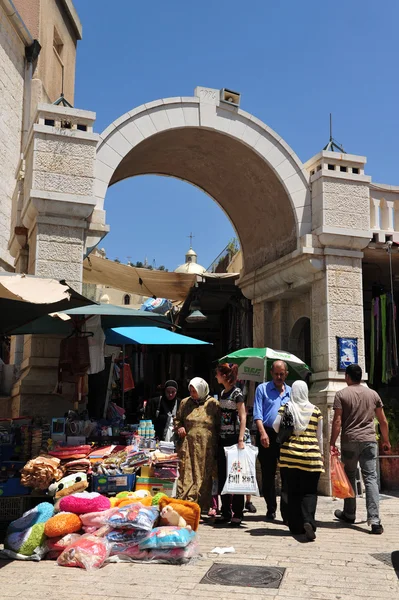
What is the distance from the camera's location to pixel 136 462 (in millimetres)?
6559

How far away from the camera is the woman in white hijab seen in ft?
21.6

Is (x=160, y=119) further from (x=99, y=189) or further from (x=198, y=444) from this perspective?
(x=198, y=444)

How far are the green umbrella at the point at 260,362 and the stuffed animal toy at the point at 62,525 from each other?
4.33 metres

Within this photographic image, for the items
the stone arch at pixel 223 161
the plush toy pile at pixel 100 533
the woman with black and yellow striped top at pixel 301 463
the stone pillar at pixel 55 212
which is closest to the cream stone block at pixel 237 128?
the stone arch at pixel 223 161

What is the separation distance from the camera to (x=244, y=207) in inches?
461

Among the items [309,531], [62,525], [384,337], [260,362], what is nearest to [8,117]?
[260,362]

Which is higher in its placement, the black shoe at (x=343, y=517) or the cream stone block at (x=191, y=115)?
the cream stone block at (x=191, y=115)

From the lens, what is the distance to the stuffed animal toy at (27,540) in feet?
16.9

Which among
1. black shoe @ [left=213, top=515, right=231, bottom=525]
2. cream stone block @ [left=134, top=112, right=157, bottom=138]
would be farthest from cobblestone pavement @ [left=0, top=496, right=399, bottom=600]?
cream stone block @ [left=134, top=112, right=157, bottom=138]

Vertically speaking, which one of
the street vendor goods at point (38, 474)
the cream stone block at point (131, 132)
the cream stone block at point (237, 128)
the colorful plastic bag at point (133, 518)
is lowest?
the colorful plastic bag at point (133, 518)

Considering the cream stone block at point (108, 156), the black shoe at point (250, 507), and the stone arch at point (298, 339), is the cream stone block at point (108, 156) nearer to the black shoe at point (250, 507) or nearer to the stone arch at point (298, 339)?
the stone arch at point (298, 339)

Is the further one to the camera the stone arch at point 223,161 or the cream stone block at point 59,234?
the stone arch at point 223,161

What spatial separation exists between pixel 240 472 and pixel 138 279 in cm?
815

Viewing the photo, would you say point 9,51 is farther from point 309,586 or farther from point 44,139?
point 309,586
